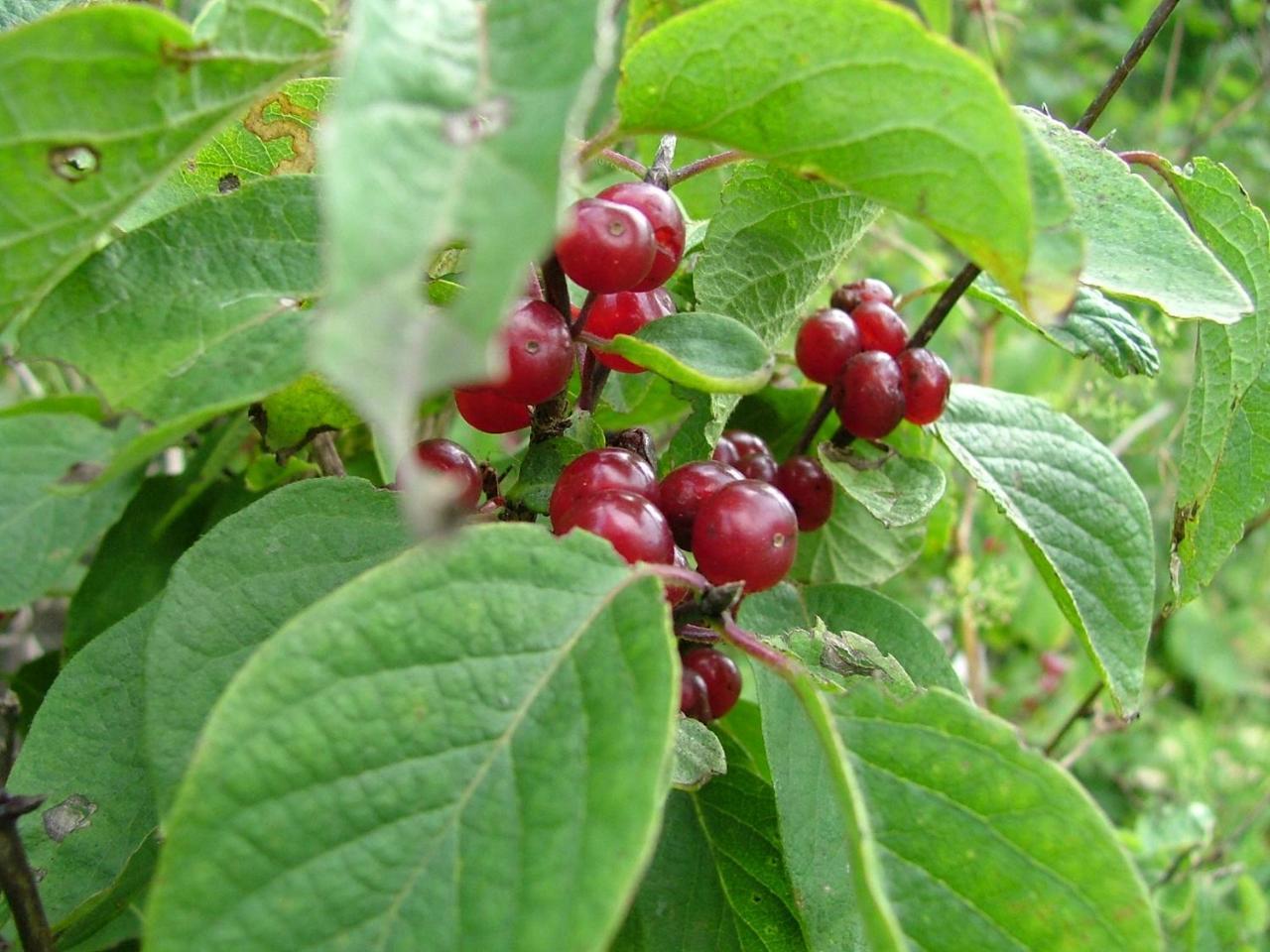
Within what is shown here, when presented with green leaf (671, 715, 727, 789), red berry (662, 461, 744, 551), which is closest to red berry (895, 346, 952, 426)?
red berry (662, 461, 744, 551)

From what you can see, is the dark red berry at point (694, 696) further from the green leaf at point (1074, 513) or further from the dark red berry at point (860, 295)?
the dark red berry at point (860, 295)

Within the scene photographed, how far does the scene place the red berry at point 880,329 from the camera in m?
0.94

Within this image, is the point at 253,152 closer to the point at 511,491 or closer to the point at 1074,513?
the point at 511,491

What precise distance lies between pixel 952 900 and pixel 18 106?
2.00ft

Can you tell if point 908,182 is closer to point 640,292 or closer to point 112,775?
point 640,292

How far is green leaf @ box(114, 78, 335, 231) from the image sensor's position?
760 mm

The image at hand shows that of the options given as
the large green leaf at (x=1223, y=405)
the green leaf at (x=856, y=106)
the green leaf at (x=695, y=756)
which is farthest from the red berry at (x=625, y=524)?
the large green leaf at (x=1223, y=405)

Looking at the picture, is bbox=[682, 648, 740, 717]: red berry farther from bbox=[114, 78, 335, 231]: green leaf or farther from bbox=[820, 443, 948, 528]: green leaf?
bbox=[114, 78, 335, 231]: green leaf

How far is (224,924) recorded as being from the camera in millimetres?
457

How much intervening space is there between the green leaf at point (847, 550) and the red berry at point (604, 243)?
0.47 m

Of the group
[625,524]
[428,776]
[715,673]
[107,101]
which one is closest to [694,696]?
[715,673]

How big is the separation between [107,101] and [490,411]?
30 centimetres

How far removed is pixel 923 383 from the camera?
883mm

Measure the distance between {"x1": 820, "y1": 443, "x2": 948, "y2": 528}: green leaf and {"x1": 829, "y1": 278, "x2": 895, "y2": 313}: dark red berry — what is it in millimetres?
138
